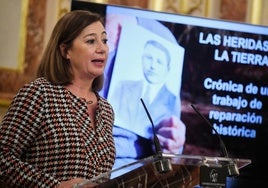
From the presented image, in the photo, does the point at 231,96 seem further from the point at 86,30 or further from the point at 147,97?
the point at 86,30

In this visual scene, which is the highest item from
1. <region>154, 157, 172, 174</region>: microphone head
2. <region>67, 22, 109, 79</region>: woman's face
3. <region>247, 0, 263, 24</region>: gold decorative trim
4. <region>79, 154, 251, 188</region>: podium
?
<region>247, 0, 263, 24</region>: gold decorative trim

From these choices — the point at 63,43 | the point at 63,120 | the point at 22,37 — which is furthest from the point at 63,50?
the point at 22,37

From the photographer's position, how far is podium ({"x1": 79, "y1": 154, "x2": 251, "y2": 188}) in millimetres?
1773

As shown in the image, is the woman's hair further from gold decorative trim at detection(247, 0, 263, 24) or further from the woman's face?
gold decorative trim at detection(247, 0, 263, 24)

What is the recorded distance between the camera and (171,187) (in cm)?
183

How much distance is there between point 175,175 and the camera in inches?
71.4

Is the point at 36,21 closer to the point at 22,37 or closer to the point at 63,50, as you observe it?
the point at 22,37

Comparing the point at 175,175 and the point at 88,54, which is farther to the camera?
the point at 88,54

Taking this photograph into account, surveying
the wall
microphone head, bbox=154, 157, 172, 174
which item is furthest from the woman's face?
the wall

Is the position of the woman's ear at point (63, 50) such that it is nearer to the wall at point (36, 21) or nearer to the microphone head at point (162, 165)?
the microphone head at point (162, 165)

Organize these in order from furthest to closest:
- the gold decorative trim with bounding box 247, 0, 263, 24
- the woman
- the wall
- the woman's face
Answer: the gold decorative trim with bounding box 247, 0, 263, 24
the wall
the woman's face
the woman

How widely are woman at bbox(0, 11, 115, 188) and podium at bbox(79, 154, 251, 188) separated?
0.34m

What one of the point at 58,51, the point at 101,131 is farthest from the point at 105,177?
the point at 58,51

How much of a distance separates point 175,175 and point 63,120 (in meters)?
0.62
